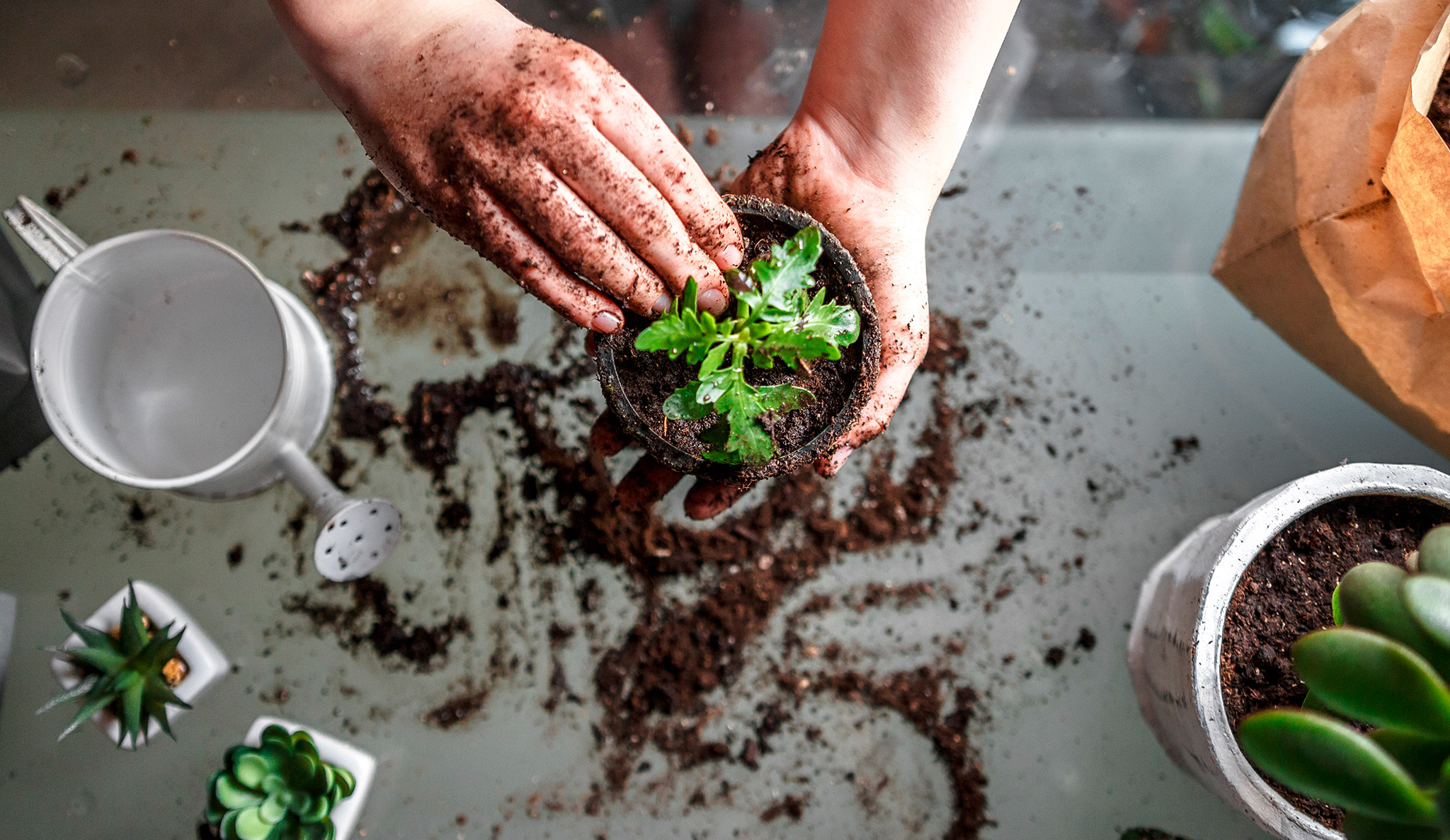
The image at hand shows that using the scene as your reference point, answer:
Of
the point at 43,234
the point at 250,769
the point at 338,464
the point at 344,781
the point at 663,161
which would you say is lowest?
the point at 344,781

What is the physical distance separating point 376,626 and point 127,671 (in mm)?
386

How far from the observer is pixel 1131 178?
62.3 inches

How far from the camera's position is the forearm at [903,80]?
3.53ft

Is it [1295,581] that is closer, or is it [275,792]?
[1295,581]

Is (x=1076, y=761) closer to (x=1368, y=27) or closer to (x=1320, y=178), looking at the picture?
(x=1320, y=178)

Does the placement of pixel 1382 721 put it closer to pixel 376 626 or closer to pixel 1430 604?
pixel 1430 604

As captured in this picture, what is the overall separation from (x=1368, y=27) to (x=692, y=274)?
3.62 ft

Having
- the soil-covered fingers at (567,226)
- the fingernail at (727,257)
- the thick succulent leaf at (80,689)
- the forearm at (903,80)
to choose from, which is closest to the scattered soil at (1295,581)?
the forearm at (903,80)

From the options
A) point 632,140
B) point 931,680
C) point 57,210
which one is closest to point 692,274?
point 632,140

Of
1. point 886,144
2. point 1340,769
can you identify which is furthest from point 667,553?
point 1340,769

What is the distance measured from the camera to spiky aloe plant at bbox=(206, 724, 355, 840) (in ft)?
3.82

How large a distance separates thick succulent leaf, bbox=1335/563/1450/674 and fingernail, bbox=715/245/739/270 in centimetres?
76

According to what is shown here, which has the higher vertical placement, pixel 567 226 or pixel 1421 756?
pixel 567 226

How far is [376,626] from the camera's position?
57.7 inches
